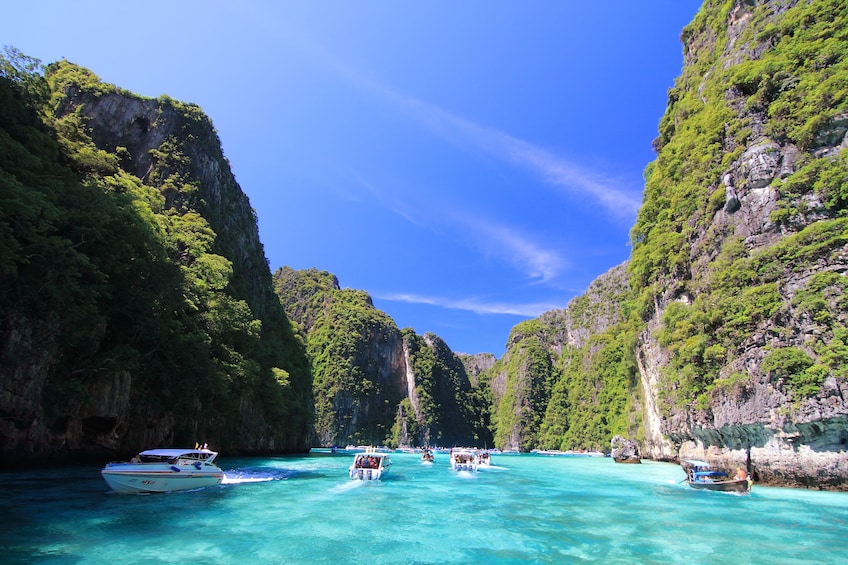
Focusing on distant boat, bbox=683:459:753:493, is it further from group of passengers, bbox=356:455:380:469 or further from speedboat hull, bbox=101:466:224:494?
speedboat hull, bbox=101:466:224:494

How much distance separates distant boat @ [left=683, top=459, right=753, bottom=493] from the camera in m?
22.8

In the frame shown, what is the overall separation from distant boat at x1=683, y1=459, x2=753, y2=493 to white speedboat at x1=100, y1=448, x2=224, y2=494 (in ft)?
82.4

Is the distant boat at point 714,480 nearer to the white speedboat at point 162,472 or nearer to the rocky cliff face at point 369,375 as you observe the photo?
the white speedboat at point 162,472

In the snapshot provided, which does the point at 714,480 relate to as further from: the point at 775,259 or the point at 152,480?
the point at 152,480

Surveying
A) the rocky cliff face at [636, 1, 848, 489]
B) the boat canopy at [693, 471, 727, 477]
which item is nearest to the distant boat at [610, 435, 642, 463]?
the rocky cliff face at [636, 1, 848, 489]

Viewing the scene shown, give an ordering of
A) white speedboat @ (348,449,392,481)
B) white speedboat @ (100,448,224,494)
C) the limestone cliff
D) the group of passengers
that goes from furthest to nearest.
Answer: the group of passengers
white speedboat @ (348,449,392,481)
the limestone cliff
white speedboat @ (100,448,224,494)

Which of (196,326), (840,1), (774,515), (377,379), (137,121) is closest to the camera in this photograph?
(774,515)

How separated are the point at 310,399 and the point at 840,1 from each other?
245ft

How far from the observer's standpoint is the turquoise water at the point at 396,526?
36.1ft

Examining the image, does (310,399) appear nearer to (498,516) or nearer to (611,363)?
(498,516)

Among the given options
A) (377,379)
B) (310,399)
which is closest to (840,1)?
(310,399)

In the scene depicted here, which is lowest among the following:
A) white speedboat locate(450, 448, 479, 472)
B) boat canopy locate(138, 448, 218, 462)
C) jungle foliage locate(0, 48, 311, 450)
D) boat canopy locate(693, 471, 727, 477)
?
white speedboat locate(450, 448, 479, 472)

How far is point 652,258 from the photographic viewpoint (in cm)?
Answer: 4384

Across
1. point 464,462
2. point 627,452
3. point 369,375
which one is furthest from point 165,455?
point 369,375
